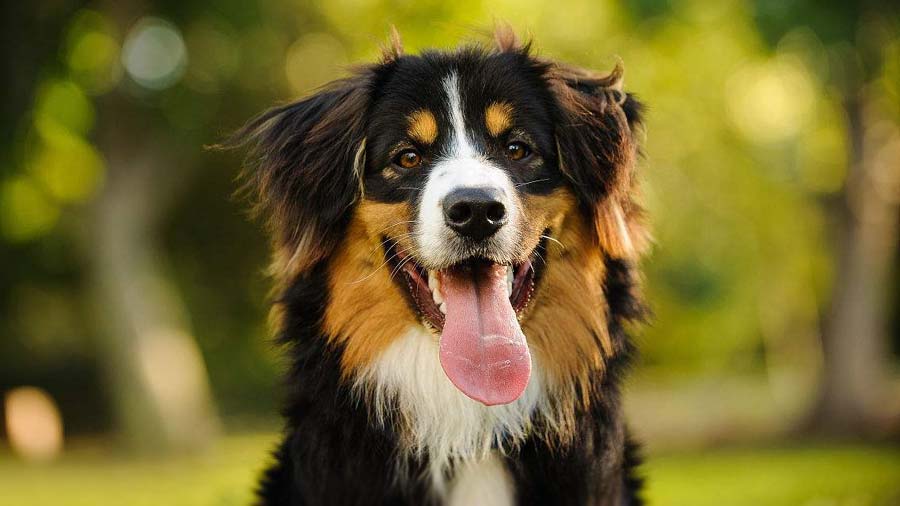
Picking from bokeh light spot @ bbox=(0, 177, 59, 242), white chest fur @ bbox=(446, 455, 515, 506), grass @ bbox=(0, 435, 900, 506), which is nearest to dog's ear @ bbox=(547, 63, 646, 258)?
white chest fur @ bbox=(446, 455, 515, 506)

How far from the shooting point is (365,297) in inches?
169

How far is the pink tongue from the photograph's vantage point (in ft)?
13.4

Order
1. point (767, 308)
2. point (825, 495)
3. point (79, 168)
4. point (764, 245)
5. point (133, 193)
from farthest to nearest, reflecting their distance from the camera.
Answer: point (767, 308), point (764, 245), point (79, 168), point (133, 193), point (825, 495)

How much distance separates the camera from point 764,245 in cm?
3116

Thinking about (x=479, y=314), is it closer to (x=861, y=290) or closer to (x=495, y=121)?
(x=495, y=121)

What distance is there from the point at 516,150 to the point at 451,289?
64 cm

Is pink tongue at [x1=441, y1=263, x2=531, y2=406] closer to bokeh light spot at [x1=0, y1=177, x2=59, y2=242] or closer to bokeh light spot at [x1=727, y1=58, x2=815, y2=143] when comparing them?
bokeh light spot at [x1=727, y1=58, x2=815, y2=143]

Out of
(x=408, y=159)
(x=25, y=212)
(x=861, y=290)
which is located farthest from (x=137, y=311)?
(x=408, y=159)

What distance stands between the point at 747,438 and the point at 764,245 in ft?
53.0

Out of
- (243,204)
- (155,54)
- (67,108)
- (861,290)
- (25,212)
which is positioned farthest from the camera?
(25,212)

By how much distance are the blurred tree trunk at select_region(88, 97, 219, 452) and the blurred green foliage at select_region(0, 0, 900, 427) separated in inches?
7.7

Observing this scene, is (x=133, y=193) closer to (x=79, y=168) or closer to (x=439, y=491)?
(x=79, y=168)

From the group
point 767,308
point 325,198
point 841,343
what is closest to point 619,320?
point 325,198

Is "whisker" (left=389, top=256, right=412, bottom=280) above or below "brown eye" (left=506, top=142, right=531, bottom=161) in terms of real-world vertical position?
below
